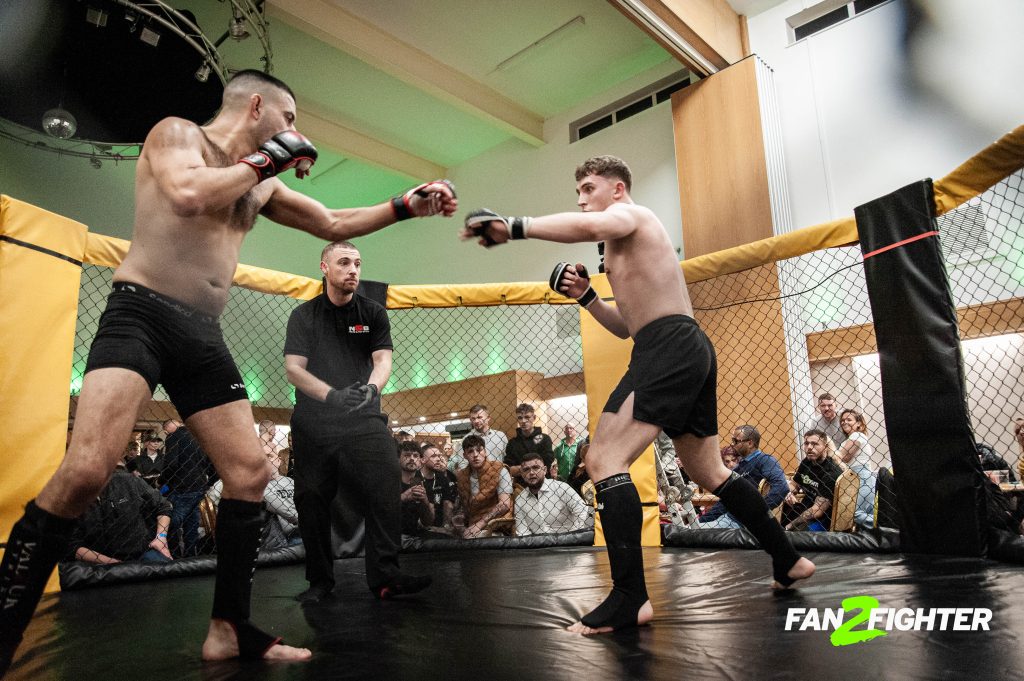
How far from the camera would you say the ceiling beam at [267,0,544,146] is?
6340mm

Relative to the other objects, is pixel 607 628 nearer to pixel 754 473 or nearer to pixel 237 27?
pixel 754 473

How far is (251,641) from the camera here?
51.8 inches

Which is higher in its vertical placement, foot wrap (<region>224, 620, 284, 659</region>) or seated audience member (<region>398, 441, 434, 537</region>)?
seated audience member (<region>398, 441, 434, 537</region>)

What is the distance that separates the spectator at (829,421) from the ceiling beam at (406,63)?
201 inches

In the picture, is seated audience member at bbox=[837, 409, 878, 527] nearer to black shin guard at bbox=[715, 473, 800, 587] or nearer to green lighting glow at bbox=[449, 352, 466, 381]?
black shin guard at bbox=[715, 473, 800, 587]

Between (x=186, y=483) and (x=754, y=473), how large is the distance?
130 inches

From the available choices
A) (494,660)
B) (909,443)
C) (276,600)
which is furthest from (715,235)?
(494,660)

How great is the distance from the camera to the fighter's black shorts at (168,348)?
4.16 ft

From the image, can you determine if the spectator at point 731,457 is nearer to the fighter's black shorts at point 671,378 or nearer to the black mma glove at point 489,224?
the fighter's black shorts at point 671,378

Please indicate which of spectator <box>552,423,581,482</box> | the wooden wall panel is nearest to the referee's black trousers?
spectator <box>552,423,581,482</box>

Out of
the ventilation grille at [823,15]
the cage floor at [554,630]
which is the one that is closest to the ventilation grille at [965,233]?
the ventilation grille at [823,15]

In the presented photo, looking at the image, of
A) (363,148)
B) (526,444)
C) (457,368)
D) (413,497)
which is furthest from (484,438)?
(363,148)

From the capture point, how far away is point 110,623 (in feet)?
5.72

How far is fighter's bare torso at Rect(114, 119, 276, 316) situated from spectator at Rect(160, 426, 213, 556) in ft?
8.26
